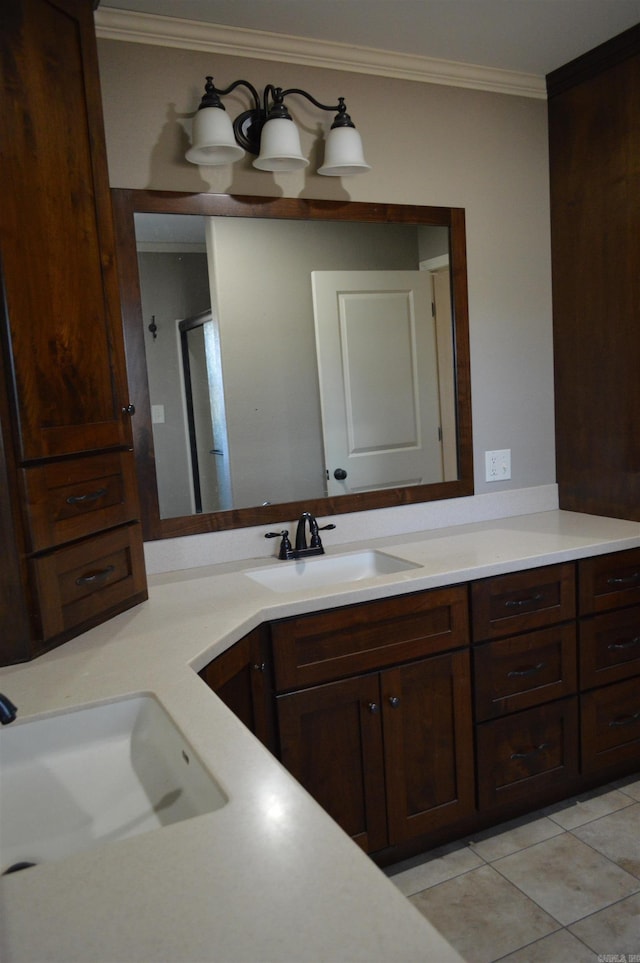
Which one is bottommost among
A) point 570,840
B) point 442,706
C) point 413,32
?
point 570,840

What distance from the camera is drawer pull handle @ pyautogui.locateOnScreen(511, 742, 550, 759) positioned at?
7.09 ft

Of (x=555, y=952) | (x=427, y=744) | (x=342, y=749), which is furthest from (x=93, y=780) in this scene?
(x=555, y=952)

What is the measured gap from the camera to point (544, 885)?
6.36 ft

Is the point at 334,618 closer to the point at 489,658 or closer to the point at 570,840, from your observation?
the point at 489,658

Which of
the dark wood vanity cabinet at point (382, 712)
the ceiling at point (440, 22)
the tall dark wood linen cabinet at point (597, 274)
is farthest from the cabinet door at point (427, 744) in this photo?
the ceiling at point (440, 22)

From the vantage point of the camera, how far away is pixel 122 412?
1816mm

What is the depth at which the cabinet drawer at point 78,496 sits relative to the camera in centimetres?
152

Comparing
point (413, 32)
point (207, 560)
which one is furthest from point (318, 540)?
point (413, 32)

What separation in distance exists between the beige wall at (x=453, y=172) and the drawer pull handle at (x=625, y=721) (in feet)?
2.90

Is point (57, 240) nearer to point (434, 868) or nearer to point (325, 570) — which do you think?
point (325, 570)

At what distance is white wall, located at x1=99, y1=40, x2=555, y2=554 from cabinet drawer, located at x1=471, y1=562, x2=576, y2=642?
0.59 meters

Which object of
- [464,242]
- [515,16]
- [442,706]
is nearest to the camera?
[442,706]

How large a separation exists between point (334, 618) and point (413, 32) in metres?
1.80

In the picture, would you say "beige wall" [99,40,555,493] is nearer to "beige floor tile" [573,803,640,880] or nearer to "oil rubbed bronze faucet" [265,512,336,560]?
"oil rubbed bronze faucet" [265,512,336,560]
